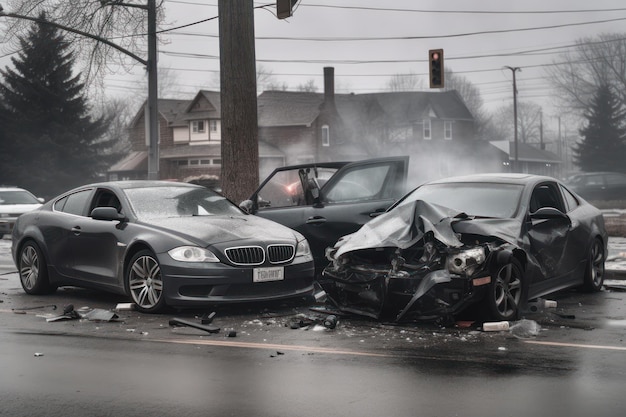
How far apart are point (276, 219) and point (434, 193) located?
255 cm

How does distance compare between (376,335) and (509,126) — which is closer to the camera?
(376,335)

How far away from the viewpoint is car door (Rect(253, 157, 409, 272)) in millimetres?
10320

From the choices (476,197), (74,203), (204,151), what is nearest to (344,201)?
(476,197)

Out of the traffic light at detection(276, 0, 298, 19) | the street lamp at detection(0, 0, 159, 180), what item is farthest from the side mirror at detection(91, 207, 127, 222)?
the street lamp at detection(0, 0, 159, 180)

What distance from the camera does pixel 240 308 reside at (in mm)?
9109

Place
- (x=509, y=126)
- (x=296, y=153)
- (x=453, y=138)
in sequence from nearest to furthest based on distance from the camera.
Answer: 1. (x=296, y=153)
2. (x=453, y=138)
3. (x=509, y=126)

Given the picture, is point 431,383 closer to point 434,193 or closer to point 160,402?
point 160,402

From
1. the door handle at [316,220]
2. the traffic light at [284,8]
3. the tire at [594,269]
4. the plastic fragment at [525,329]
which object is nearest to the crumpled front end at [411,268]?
the plastic fragment at [525,329]

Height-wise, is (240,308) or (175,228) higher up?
(175,228)

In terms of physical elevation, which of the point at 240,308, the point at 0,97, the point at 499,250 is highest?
the point at 0,97

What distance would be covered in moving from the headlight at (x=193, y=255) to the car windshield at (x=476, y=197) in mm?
2239


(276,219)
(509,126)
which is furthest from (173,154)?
(509,126)

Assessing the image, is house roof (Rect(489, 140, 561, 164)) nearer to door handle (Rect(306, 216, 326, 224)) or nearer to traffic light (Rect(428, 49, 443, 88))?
traffic light (Rect(428, 49, 443, 88))

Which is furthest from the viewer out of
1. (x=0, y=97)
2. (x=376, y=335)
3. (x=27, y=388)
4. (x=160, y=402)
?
(x=0, y=97)
